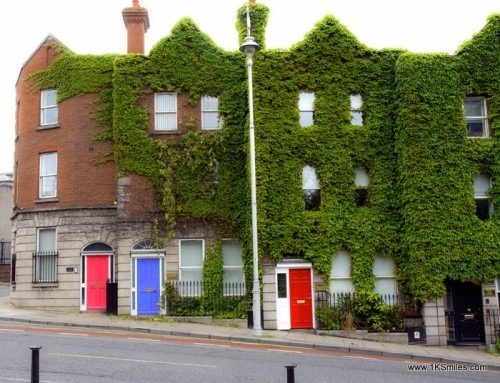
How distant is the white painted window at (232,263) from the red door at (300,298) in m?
2.20

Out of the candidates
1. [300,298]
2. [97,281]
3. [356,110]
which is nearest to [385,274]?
[300,298]

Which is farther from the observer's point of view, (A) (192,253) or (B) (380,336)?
(A) (192,253)

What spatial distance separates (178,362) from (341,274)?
984 centimetres

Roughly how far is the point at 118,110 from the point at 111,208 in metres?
4.12

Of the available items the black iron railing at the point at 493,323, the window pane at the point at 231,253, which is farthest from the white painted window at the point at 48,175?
the black iron railing at the point at 493,323

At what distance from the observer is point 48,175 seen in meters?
25.7

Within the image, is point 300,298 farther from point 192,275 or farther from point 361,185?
point 361,185

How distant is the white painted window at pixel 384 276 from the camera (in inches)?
879

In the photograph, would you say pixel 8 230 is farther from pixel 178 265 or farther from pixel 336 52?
pixel 336 52

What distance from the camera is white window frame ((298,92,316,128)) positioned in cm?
2326

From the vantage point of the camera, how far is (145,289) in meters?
23.3

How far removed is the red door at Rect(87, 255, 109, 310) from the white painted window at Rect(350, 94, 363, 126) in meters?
11.8

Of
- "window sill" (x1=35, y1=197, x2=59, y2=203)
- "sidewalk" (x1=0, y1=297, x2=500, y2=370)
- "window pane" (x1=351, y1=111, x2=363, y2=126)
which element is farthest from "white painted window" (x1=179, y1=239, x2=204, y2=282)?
"window pane" (x1=351, y1=111, x2=363, y2=126)

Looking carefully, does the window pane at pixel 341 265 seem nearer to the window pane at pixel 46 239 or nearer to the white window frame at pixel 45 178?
the window pane at pixel 46 239
